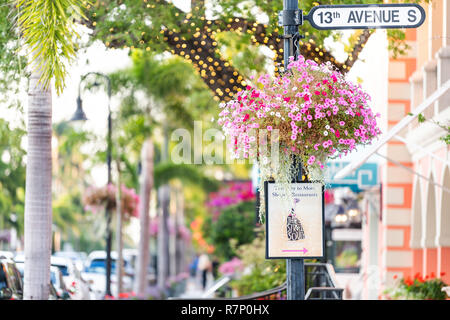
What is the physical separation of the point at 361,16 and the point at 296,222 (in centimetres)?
187

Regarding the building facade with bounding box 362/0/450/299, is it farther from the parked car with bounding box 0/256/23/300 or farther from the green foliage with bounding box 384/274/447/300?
the parked car with bounding box 0/256/23/300

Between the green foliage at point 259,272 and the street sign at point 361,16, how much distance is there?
8928 mm

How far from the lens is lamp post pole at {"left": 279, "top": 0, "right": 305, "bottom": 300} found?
6824 mm

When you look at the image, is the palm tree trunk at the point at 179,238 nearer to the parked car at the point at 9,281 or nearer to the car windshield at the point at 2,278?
the parked car at the point at 9,281

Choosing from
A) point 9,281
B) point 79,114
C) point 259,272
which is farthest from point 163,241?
point 9,281

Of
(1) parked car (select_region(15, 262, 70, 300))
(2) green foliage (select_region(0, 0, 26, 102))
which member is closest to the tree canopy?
(2) green foliage (select_region(0, 0, 26, 102))

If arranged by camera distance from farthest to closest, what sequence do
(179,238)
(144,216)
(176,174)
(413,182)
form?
(179,238) < (176,174) < (144,216) < (413,182)

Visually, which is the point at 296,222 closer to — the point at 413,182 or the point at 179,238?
the point at 413,182

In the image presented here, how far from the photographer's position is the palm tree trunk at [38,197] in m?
9.73

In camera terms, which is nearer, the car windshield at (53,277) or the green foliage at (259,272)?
the car windshield at (53,277)

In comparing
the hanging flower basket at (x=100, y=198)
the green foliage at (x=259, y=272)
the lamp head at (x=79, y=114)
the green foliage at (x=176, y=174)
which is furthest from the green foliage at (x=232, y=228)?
the lamp head at (x=79, y=114)

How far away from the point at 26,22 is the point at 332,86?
3.66 metres

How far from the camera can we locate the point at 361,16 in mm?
7125
